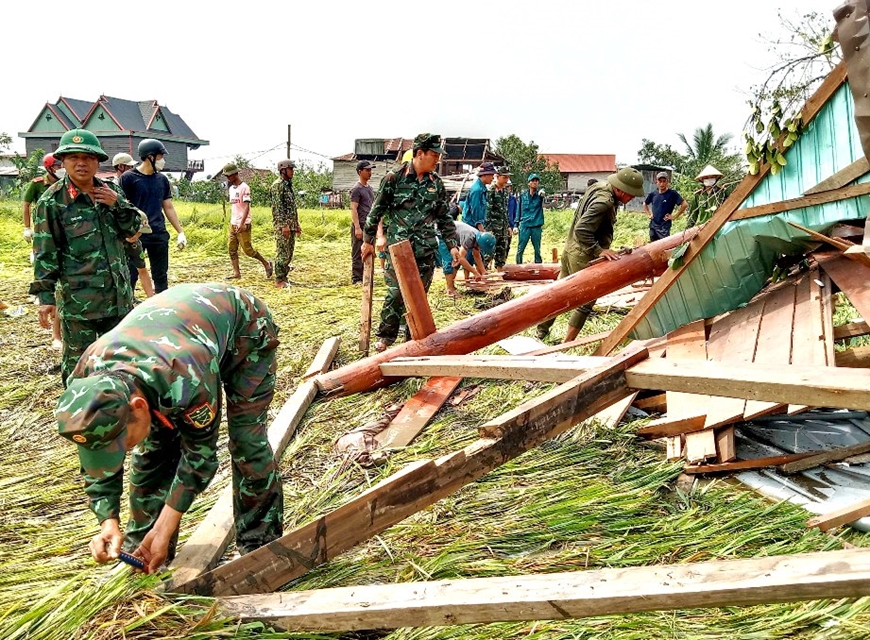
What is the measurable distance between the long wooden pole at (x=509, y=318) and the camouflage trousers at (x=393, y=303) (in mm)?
746

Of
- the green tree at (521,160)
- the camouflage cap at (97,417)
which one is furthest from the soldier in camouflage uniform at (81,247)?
the green tree at (521,160)

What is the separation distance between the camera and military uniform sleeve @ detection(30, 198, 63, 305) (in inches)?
159

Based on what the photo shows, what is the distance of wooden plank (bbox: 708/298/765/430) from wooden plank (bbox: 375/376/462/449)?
162 centimetres

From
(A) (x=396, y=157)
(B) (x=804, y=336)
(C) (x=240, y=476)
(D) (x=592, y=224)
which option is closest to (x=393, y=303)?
(D) (x=592, y=224)

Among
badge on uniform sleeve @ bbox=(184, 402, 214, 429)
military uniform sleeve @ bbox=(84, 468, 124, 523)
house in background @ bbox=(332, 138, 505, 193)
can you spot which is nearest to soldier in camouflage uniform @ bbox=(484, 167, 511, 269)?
badge on uniform sleeve @ bbox=(184, 402, 214, 429)

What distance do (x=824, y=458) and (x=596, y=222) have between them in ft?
9.37

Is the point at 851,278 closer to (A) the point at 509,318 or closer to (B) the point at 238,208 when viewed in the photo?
(A) the point at 509,318

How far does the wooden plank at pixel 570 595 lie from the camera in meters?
1.65

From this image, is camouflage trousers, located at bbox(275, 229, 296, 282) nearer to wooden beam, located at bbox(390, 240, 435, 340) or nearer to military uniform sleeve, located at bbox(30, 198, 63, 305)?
wooden beam, located at bbox(390, 240, 435, 340)

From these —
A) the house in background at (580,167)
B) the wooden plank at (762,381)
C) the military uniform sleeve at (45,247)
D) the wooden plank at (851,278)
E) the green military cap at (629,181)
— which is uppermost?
the house in background at (580,167)

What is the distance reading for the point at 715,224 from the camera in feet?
14.2

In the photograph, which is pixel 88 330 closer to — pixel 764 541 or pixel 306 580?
pixel 306 580

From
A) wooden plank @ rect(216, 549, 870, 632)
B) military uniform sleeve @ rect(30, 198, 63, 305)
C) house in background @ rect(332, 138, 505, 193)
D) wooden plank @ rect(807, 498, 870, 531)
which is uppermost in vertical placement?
house in background @ rect(332, 138, 505, 193)

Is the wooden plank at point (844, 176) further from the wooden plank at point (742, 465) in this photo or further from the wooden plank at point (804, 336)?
the wooden plank at point (742, 465)
